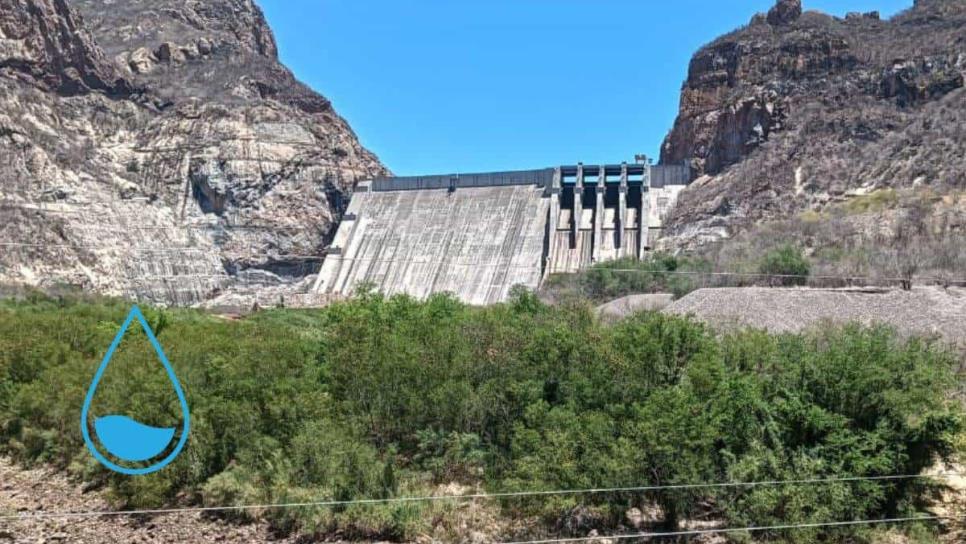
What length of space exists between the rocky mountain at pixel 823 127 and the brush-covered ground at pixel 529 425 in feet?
81.2

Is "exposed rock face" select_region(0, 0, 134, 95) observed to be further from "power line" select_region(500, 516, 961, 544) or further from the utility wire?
"power line" select_region(500, 516, 961, 544)

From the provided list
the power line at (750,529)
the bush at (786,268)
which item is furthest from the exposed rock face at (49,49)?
the power line at (750,529)

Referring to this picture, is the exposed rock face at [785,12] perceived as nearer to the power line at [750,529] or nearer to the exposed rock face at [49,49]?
the exposed rock face at [49,49]

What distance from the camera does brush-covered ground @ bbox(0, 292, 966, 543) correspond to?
16984 mm

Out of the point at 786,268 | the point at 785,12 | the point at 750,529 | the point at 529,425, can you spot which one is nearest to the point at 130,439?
the point at 529,425

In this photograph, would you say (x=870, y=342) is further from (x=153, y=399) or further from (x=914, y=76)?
(x=914, y=76)

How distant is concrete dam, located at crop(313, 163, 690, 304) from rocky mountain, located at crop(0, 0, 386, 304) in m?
4.54

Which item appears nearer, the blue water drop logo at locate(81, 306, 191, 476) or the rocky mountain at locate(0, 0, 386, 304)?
the blue water drop logo at locate(81, 306, 191, 476)

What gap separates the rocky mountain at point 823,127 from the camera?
152 ft

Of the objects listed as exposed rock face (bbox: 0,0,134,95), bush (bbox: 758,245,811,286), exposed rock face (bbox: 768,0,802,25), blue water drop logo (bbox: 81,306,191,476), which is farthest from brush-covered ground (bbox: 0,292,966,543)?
exposed rock face (bbox: 768,0,802,25)

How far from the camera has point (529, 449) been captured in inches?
730

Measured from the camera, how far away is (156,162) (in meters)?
62.7

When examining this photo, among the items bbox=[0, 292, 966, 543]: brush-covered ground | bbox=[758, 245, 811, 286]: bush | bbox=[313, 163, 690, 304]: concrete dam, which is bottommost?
bbox=[0, 292, 966, 543]: brush-covered ground

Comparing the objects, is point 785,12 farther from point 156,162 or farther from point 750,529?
point 750,529
